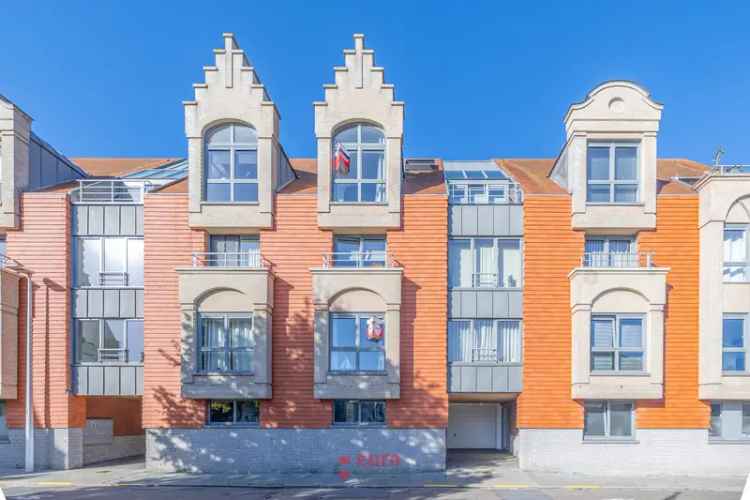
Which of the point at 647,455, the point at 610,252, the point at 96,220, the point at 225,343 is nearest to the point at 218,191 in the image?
the point at 96,220

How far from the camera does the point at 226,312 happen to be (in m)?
18.4

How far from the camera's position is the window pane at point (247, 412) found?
18797 mm

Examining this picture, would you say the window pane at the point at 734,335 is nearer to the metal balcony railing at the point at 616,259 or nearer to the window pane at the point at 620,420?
the metal balcony railing at the point at 616,259

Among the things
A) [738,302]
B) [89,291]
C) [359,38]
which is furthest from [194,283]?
[738,302]

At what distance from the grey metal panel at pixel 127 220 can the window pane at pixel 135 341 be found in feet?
10.0

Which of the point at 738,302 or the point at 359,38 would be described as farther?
the point at 359,38

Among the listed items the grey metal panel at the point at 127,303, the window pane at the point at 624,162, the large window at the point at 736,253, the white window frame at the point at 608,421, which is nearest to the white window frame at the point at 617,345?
the white window frame at the point at 608,421

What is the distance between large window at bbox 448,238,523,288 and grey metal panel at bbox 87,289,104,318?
38.7 feet

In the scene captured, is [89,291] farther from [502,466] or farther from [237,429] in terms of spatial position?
[502,466]

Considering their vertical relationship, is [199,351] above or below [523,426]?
above

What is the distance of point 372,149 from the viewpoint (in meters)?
19.3

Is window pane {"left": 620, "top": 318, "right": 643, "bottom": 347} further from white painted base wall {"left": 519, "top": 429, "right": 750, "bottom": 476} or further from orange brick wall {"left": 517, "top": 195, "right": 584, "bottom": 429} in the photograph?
white painted base wall {"left": 519, "top": 429, "right": 750, "bottom": 476}

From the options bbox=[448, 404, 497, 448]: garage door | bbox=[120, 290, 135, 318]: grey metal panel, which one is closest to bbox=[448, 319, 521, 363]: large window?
bbox=[448, 404, 497, 448]: garage door

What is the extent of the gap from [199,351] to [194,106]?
8157 millimetres
